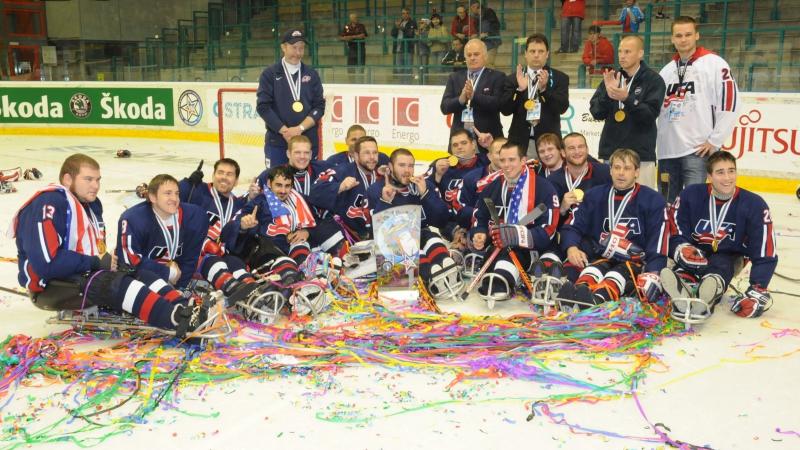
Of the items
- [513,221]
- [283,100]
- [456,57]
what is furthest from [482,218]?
[456,57]

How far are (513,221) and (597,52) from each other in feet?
16.3

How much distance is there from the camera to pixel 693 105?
4914 mm

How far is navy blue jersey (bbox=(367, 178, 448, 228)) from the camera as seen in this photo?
15.8 ft

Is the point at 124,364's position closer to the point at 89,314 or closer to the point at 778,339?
the point at 89,314

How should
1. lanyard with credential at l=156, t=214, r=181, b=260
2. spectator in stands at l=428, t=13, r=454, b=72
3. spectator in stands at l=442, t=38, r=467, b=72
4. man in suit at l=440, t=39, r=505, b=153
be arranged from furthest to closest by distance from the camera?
spectator in stands at l=428, t=13, r=454, b=72
spectator in stands at l=442, t=38, r=467, b=72
man in suit at l=440, t=39, r=505, b=153
lanyard with credential at l=156, t=214, r=181, b=260

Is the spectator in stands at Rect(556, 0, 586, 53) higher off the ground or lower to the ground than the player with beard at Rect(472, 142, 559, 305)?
higher

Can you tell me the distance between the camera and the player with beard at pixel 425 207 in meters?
4.32

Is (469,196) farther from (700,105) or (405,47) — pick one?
(405,47)

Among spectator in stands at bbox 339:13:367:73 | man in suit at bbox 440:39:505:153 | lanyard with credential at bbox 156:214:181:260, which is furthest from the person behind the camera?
spectator in stands at bbox 339:13:367:73

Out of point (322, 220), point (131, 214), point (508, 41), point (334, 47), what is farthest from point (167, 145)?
point (131, 214)

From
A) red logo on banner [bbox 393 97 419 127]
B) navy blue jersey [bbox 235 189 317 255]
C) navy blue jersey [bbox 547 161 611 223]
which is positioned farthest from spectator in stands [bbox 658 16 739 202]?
red logo on banner [bbox 393 97 419 127]

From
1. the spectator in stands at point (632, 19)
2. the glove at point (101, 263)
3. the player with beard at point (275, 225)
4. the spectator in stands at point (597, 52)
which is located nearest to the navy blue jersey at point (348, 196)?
the player with beard at point (275, 225)

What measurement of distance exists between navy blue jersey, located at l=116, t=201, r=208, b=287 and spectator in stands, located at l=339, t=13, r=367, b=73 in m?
8.24

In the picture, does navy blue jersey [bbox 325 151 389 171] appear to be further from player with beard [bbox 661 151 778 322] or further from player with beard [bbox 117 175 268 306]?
player with beard [bbox 661 151 778 322]
